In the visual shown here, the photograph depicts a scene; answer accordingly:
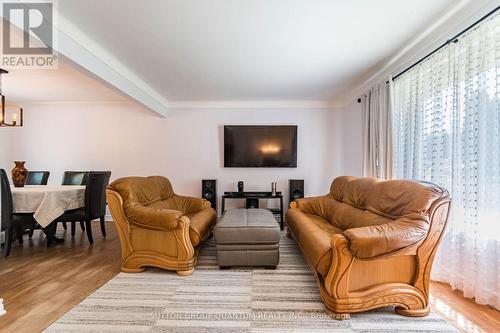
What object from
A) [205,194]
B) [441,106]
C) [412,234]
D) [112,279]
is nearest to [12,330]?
[112,279]

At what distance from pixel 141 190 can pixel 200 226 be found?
0.84 meters

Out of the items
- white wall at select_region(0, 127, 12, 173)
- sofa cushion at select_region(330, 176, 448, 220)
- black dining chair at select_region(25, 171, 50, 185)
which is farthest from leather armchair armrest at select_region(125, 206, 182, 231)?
white wall at select_region(0, 127, 12, 173)

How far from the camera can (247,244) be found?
2.61m

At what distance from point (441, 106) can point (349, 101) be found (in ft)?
7.97

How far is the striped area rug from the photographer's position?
172cm

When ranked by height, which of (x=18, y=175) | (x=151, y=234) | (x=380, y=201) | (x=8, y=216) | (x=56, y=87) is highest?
(x=56, y=87)

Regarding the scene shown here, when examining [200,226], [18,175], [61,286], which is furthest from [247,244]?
[18,175]

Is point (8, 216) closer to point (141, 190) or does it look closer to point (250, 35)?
point (141, 190)

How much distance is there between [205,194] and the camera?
4.73m

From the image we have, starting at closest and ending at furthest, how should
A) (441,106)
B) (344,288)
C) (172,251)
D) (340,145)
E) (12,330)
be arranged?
(12,330) < (344,288) < (441,106) < (172,251) < (340,145)

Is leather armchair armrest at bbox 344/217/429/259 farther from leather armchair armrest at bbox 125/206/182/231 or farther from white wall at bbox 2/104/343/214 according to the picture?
white wall at bbox 2/104/343/214

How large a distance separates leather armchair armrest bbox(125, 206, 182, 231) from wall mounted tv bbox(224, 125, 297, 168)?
8.51 feet

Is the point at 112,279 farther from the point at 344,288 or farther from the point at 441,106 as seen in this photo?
the point at 441,106

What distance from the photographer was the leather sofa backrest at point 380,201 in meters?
1.87
